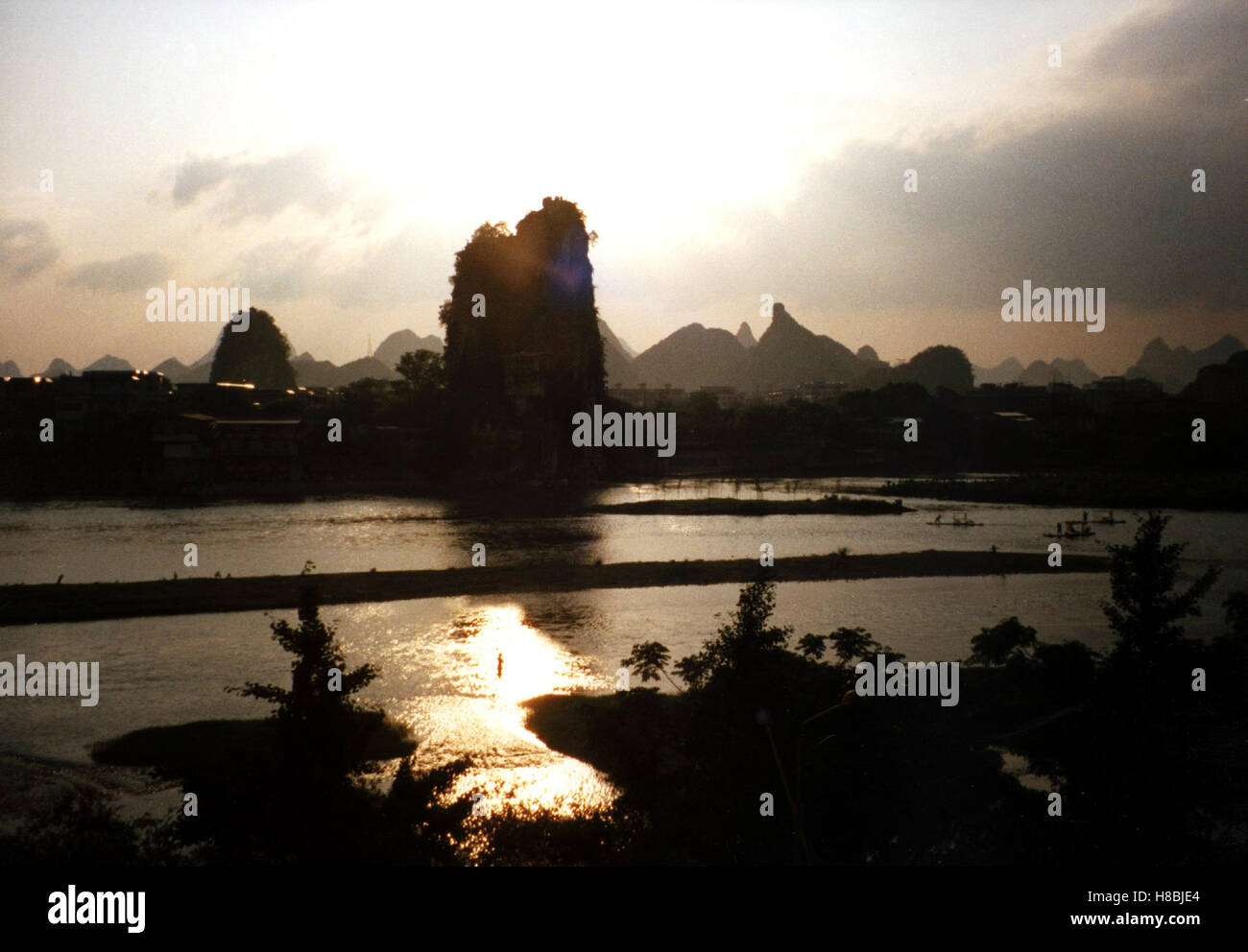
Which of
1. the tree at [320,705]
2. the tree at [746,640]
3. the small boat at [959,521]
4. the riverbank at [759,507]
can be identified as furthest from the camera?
the riverbank at [759,507]

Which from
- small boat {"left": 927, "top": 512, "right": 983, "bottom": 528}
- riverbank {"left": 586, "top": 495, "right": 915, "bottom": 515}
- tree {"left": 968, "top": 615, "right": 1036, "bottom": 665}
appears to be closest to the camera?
tree {"left": 968, "top": 615, "right": 1036, "bottom": 665}

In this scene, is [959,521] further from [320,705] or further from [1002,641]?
[320,705]

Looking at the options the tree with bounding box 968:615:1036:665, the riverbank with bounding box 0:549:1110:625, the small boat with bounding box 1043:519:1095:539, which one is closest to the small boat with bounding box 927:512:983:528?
the small boat with bounding box 1043:519:1095:539

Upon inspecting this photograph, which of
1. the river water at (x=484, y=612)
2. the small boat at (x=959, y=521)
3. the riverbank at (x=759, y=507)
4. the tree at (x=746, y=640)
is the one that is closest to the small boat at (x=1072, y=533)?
the river water at (x=484, y=612)

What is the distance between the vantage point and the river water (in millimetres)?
19719

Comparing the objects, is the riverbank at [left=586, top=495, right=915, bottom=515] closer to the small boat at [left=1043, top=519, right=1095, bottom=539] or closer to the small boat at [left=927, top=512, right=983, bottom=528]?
→ the small boat at [left=927, top=512, right=983, bottom=528]

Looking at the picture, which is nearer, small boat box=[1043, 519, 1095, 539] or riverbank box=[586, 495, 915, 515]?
small boat box=[1043, 519, 1095, 539]

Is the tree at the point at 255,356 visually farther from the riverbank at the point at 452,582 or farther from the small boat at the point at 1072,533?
the small boat at the point at 1072,533

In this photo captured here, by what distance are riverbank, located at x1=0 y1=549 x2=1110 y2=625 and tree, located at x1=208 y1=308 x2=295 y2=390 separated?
119184mm

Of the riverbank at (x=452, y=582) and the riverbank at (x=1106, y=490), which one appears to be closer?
the riverbank at (x=452, y=582)

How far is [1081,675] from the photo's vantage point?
1656 cm

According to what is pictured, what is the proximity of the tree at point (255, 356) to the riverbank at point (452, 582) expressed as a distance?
391 ft

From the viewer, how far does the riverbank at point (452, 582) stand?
101 feet
